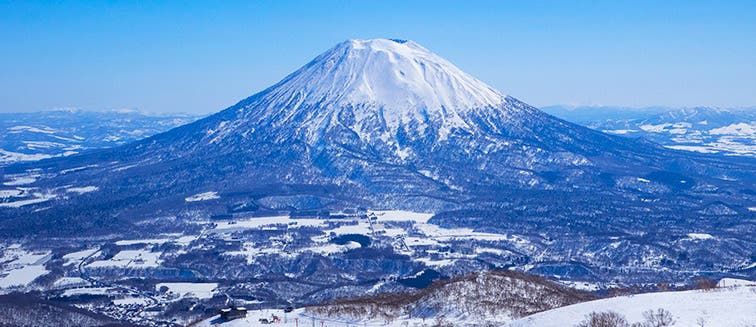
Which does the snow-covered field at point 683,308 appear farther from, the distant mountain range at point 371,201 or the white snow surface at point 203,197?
the white snow surface at point 203,197

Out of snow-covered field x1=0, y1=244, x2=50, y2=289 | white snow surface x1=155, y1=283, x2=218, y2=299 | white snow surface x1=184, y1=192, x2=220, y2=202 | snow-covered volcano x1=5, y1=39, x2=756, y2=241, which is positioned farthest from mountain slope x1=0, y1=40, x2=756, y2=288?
white snow surface x1=155, y1=283, x2=218, y2=299

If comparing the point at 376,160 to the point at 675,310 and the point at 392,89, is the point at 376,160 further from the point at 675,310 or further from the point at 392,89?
the point at 675,310

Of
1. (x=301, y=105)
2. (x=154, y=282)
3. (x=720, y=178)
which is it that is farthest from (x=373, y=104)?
(x=154, y=282)

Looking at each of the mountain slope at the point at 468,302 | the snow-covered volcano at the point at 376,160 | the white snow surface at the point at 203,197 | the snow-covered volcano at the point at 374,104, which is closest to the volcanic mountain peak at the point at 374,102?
the snow-covered volcano at the point at 374,104

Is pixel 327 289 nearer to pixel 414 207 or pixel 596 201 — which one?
pixel 414 207

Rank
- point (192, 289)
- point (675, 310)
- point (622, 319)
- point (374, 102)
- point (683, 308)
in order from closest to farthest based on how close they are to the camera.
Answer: point (622, 319)
point (675, 310)
point (683, 308)
point (192, 289)
point (374, 102)

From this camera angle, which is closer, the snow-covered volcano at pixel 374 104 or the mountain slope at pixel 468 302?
the mountain slope at pixel 468 302

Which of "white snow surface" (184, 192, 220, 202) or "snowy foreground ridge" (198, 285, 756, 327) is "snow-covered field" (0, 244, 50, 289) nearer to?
"white snow surface" (184, 192, 220, 202)

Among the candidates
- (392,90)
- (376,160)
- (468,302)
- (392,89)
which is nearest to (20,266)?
(468,302)
